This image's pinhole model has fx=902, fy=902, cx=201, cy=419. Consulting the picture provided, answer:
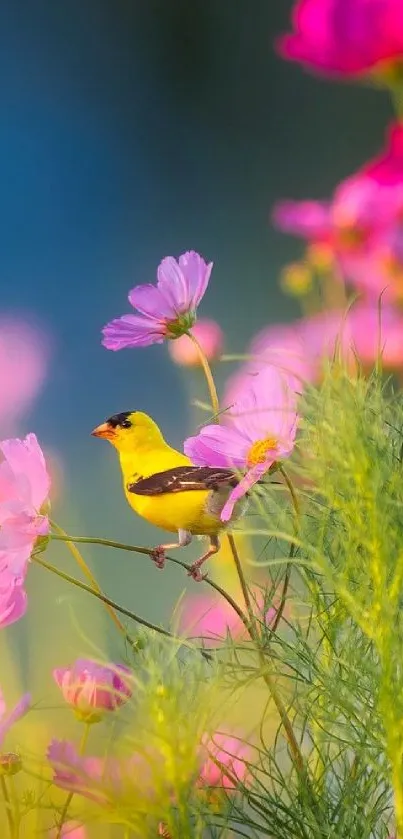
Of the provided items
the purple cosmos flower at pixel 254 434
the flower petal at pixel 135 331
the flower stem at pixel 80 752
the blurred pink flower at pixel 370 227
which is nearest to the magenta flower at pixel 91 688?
the flower stem at pixel 80 752

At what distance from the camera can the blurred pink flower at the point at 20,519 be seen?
64 cm

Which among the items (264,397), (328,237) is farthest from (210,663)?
(328,237)

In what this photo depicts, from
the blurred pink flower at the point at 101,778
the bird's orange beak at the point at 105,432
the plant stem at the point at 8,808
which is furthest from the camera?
the bird's orange beak at the point at 105,432

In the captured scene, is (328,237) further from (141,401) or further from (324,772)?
(324,772)

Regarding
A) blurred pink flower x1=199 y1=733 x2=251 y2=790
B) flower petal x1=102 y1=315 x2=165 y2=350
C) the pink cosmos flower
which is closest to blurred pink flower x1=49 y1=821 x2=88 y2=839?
blurred pink flower x1=199 y1=733 x2=251 y2=790

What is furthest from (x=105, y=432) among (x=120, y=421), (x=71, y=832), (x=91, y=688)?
(x=71, y=832)

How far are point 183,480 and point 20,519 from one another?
0.15 m

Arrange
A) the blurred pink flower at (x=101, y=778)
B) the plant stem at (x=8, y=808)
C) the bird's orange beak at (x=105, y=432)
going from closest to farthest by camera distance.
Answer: the blurred pink flower at (x=101, y=778) < the plant stem at (x=8, y=808) < the bird's orange beak at (x=105, y=432)

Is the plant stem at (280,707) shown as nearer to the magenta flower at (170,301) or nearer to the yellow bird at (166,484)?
the yellow bird at (166,484)

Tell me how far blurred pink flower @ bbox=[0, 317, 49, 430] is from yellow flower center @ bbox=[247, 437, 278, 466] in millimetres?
237

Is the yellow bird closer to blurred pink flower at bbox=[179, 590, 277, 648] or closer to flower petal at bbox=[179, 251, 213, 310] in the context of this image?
blurred pink flower at bbox=[179, 590, 277, 648]

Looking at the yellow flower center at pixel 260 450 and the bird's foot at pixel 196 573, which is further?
the bird's foot at pixel 196 573

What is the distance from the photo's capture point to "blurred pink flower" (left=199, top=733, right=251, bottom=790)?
0.63 m

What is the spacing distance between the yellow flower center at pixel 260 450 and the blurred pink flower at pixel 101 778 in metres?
0.21
